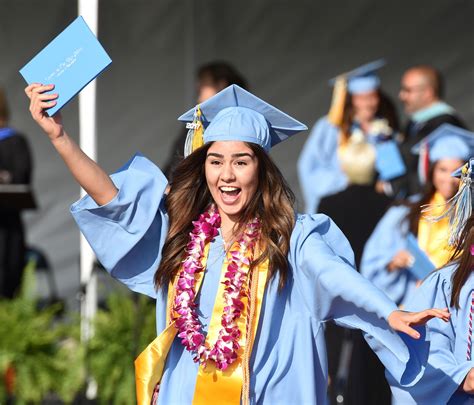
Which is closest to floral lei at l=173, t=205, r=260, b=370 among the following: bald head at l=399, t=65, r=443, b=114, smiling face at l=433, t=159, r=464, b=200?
smiling face at l=433, t=159, r=464, b=200

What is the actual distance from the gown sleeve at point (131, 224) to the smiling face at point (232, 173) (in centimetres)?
23

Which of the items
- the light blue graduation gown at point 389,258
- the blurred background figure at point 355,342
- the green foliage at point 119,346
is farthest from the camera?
the green foliage at point 119,346

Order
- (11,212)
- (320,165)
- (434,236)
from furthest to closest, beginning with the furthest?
(320,165) < (11,212) < (434,236)

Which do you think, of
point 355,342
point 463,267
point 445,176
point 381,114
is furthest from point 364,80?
point 463,267

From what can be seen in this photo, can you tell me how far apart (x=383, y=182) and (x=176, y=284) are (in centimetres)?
458

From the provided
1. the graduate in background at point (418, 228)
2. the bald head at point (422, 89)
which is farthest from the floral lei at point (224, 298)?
the bald head at point (422, 89)

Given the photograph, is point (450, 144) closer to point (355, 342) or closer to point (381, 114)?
point (355, 342)

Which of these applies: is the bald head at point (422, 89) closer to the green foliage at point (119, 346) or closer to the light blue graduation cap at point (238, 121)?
the green foliage at point (119, 346)

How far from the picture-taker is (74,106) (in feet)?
37.6

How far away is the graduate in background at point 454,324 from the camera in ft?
17.7

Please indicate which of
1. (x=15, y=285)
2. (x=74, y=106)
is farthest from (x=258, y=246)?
(x=74, y=106)

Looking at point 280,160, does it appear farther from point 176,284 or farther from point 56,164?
point 176,284

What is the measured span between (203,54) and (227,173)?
609 centimetres

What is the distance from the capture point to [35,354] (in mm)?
9305
